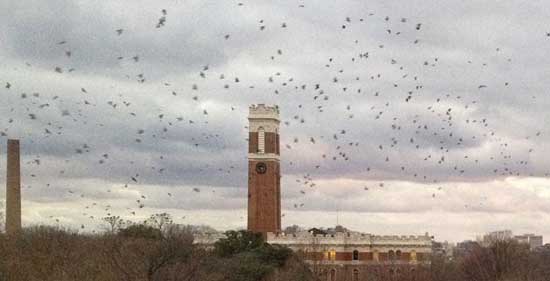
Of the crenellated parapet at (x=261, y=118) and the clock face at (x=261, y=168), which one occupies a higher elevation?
the crenellated parapet at (x=261, y=118)

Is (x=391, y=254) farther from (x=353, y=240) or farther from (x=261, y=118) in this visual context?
(x=261, y=118)

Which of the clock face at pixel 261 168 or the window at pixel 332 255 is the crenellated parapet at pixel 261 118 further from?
the window at pixel 332 255

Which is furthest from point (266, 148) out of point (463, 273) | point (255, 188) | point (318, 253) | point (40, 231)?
point (40, 231)

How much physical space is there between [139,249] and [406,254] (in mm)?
69656

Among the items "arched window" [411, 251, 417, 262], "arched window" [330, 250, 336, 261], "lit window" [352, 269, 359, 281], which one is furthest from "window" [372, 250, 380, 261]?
"arched window" [330, 250, 336, 261]

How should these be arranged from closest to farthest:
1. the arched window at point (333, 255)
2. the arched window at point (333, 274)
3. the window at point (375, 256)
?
1. the arched window at point (333, 274)
2. the arched window at point (333, 255)
3. the window at point (375, 256)

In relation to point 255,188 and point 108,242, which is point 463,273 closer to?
point 255,188

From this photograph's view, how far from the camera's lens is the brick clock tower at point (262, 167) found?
433 ft

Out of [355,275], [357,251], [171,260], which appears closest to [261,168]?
[357,251]

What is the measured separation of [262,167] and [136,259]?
2606 inches

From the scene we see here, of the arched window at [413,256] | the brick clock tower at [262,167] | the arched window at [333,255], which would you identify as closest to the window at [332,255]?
the arched window at [333,255]

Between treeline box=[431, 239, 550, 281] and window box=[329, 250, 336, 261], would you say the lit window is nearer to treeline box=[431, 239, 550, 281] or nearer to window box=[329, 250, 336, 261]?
window box=[329, 250, 336, 261]

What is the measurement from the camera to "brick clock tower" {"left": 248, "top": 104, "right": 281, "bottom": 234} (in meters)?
132

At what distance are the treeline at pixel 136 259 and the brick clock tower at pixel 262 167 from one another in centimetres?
2998
